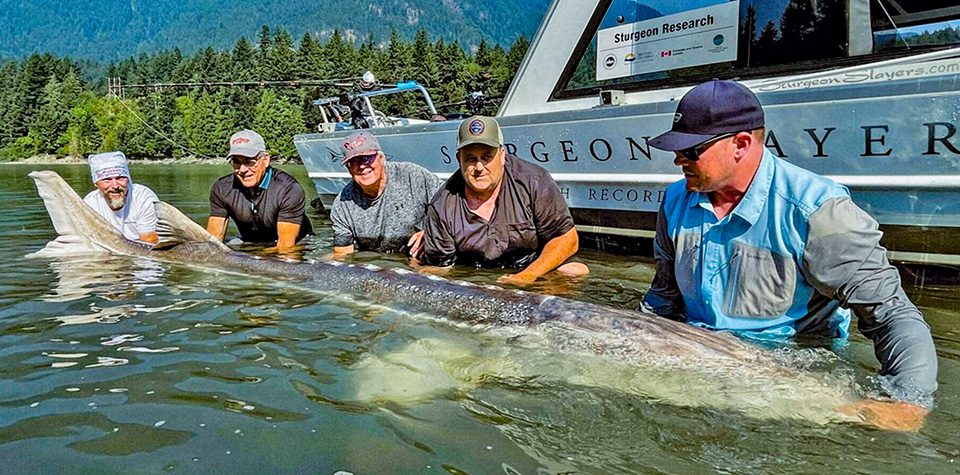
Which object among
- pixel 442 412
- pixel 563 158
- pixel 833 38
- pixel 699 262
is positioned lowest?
pixel 442 412

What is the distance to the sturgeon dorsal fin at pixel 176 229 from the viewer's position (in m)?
5.89

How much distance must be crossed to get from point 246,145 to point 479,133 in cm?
282

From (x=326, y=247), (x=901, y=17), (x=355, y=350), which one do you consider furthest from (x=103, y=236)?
(x=901, y=17)

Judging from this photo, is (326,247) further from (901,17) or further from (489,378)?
(901,17)

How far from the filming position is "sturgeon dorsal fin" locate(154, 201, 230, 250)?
5.89m

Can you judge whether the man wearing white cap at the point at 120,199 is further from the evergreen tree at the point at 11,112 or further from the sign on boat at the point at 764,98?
the evergreen tree at the point at 11,112

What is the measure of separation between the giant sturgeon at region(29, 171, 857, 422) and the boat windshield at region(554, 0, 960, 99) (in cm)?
322

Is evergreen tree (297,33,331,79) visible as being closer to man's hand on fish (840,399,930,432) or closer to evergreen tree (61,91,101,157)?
evergreen tree (61,91,101,157)

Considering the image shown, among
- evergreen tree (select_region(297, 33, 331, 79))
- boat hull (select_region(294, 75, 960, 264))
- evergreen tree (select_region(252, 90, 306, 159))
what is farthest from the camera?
evergreen tree (select_region(297, 33, 331, 79))

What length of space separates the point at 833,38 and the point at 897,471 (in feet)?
13.5

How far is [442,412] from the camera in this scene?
9.27 ft

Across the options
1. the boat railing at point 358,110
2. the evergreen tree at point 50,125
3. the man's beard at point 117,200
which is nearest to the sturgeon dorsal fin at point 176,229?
the man's beard at point 117,200

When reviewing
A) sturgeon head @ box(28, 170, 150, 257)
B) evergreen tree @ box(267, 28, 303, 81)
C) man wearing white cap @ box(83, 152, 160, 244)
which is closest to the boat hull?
sturgeon head @ box(28, 170, 150, 257)

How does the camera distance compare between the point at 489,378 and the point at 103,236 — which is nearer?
the point at 489,378
